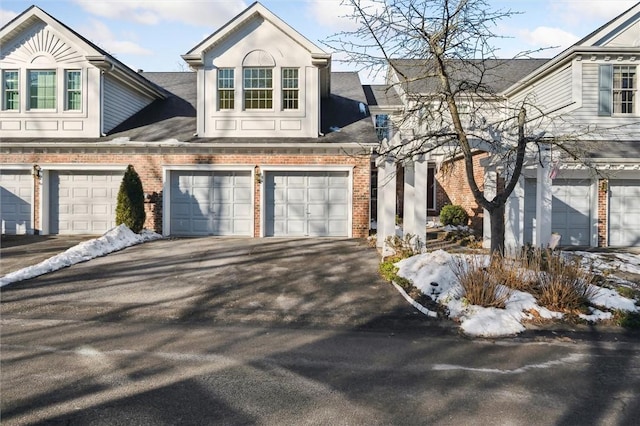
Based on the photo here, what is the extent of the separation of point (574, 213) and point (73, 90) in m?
18.4

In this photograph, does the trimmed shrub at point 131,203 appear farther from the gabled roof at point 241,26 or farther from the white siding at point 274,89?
the gabled roof at point 241,26

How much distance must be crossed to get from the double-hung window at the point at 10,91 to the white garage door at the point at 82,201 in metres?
3.03

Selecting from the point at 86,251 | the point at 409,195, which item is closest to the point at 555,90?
the point at 409,195

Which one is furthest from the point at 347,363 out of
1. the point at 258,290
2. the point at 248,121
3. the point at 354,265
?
the point at 248,121

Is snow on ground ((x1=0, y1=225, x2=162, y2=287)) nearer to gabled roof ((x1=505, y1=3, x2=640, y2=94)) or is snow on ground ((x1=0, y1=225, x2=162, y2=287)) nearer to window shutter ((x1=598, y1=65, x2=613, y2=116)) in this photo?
gabled roof ((x1=505, y1=3, x2=640, y2=94))

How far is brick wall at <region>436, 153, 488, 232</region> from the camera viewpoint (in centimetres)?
1579

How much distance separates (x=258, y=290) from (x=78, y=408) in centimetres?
438

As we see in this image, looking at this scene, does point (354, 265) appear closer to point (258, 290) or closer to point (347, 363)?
point (258, 290)

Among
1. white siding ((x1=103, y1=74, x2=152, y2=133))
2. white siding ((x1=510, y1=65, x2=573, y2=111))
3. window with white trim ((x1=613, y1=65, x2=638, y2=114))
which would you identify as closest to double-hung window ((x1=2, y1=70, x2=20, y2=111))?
white siding ((x1=103, y1=74, x2=152, y2=133))

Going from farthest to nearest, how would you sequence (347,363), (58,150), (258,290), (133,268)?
1. (58,150)
2. (133,268)
3. (258,290)
4. (347,363)

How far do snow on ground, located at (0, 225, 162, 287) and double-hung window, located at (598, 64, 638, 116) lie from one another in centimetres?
1637

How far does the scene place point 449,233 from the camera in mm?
14773

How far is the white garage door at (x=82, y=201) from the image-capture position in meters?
14.7

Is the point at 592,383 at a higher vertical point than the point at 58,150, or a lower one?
lower
